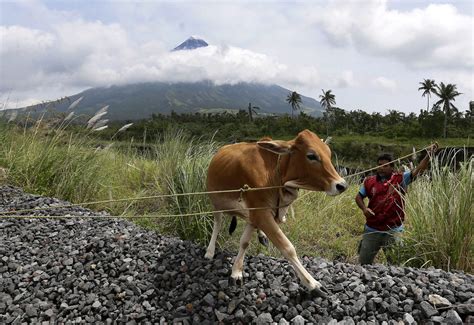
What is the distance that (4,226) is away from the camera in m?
4.88

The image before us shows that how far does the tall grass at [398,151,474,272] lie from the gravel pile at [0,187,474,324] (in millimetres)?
384

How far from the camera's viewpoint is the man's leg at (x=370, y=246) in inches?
179

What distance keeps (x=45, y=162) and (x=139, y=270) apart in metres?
3.81

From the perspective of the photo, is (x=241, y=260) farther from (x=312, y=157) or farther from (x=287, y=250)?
(x=312, y=157)

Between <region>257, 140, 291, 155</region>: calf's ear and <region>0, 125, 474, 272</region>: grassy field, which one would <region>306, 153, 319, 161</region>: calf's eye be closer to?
<region>257, 140, 291, 155</region>: calf's ear

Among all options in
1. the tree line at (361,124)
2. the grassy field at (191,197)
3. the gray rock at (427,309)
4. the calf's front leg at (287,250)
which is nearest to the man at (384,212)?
the grassy field at (191,197)

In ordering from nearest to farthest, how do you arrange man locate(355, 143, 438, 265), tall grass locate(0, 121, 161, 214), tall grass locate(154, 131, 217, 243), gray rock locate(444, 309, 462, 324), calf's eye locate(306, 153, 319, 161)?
gray rock locate(444, 309, 462, 324) → calf's eye locate(306, 153, 319, 161) → man locate(355, 143, 438, 265) → tall grass locate(154, 131, 217, 243) → tall grass locate(0, 121, 161, 214)

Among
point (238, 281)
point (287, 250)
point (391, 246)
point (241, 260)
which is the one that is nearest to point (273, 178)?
point (287, 250)

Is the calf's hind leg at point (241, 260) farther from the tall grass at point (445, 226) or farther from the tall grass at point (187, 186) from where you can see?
the tall grass at point (445, 226)

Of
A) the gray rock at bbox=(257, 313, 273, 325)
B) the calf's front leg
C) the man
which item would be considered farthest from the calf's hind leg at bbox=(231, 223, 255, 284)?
the man

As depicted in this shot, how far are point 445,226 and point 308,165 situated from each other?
1783 millimetres

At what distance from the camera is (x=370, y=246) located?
15.0 ft

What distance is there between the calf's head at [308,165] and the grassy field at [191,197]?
1682 millimetres

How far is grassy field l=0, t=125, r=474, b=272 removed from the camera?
3.77 m
